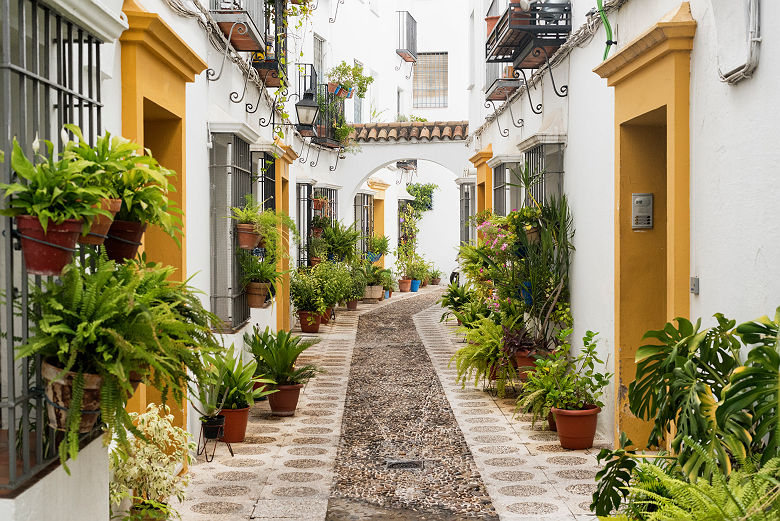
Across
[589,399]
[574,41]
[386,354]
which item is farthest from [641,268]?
[386,354]

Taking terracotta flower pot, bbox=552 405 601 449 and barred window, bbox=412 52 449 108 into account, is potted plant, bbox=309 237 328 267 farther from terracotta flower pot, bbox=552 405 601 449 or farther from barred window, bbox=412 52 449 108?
barred window, bbox=412 52 449 108

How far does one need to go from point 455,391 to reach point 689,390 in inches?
235

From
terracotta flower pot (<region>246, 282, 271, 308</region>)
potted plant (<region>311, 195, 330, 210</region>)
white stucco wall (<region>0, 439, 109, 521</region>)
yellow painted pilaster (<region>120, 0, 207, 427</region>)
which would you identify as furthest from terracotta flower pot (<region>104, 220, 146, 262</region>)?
potted plant (<region>311, 195, 330, 210</region>)

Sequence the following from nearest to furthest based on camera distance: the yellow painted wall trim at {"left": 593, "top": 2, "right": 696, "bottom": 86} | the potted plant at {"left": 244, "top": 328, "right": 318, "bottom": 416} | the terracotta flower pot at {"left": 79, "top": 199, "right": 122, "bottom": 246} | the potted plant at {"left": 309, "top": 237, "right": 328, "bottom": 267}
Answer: the terracotta flower pot at {"left": 79, "top": 199, "right": 122, "bottom": 246} < the yellow painted wall trim at {"left": 593, "top": 2, "right": 696, "bottom": 86} < the potted plant at {"left": 244, "top": 328, "right": 318, "bottom": 416} < the potted plant at {"left": 309, "top": 237, "right": 328, "bottom": 267}

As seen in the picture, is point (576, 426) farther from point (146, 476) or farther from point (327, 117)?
point (327, 117)

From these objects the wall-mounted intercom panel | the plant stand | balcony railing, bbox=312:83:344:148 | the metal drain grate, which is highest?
balcony railing, bbox=312:83:344:148

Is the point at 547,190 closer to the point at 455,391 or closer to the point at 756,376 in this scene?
the point at 455,391

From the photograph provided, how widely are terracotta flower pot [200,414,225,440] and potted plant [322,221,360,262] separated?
10215 millimetres

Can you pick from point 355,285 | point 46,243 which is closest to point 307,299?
point 355,285

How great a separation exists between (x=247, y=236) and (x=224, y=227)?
24 centimetres

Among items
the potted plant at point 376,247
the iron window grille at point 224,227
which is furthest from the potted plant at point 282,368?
the potted plant at point 376,247

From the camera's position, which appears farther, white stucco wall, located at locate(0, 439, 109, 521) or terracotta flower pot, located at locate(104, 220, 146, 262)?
terracotta flower pot, located at locate(104, 220, 146, 262)

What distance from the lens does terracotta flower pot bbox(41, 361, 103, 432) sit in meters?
3.02

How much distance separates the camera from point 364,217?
22.7 m
